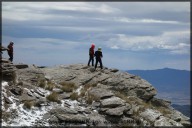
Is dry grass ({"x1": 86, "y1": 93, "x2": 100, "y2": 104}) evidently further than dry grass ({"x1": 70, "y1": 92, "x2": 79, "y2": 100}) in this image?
No

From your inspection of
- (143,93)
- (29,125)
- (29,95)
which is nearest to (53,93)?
(29,95)

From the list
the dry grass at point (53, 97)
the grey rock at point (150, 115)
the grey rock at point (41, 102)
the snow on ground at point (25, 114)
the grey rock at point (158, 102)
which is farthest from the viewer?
the grey rock at point (158, 102)

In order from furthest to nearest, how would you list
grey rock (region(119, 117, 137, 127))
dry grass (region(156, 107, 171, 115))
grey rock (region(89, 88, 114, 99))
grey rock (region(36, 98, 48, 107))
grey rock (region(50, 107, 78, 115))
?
1. dry grass (region(156, 107, 171, 115))
2. grey rock (region(89, 88, 114, 99))
3. grey rock (region(119, 117, 137, 127))
4. grey rock (region(36, 98, 48, 107))
5. grey rock (region(50, 107, 78, 115))

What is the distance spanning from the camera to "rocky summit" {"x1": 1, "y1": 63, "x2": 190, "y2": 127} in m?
27.9

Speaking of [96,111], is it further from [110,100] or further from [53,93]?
[53,93]

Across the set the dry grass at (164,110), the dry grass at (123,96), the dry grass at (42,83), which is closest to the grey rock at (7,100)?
the dry grass at (42,83)

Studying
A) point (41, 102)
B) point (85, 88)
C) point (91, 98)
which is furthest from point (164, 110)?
point (41, 102)

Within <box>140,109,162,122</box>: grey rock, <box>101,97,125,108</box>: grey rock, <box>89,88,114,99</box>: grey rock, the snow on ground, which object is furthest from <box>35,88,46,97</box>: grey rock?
<box>140,109,162,122</box>: grey rock

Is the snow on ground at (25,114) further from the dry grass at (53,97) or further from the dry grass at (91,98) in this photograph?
the dry grass at (91,98)

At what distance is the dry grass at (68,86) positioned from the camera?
114 ft

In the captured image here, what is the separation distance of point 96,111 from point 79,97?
2.99m

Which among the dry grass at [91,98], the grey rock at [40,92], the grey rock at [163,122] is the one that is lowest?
the grey rock at [163,122]

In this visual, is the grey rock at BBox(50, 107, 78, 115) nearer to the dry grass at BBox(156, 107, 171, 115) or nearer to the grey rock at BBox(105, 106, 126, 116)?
the grey rock at BBox(105, 106, 126, 116)

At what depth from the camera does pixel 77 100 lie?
32.9 meters
